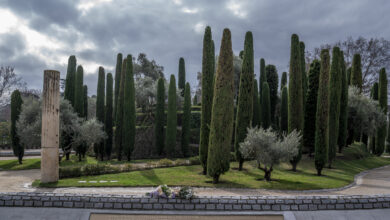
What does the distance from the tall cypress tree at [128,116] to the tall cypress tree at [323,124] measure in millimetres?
16518

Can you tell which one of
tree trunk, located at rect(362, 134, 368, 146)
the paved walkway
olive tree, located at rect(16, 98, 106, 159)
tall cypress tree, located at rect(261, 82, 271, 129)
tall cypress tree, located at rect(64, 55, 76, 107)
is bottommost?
the paved walkway

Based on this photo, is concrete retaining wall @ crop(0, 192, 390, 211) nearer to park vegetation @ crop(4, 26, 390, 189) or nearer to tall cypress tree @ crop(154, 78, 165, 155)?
park vegetation @ crop(4, 26, 390, 189)

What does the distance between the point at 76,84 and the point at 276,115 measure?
941 inches

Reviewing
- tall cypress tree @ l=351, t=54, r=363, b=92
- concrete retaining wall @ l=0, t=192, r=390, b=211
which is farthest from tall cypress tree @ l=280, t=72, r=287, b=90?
concrete retaining wall @ l=0, t=192, r=390, b=211

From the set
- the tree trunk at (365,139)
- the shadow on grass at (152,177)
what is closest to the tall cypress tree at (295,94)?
the shadow on grass at (152,177)

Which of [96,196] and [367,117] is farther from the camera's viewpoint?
[367,117]

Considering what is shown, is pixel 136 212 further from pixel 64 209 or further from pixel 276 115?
pixel 276 115

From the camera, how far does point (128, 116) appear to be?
27109 mm

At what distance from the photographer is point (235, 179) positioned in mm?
16141

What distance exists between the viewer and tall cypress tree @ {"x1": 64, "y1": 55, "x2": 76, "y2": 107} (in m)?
27.3

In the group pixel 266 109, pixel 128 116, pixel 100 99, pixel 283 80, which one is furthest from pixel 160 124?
pixel 283 80

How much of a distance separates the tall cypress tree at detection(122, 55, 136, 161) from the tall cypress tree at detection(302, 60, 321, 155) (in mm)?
15992

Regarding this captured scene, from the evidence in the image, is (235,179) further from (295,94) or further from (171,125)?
(171,125)

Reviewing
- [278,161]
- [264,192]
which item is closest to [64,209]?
[264,192]
